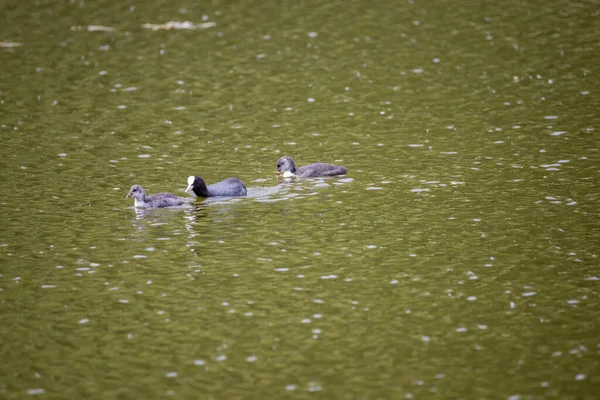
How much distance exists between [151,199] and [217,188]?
1931 millimetres

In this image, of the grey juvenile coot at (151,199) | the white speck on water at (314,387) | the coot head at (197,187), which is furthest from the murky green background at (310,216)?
the grey juvenile coot at (151,199)

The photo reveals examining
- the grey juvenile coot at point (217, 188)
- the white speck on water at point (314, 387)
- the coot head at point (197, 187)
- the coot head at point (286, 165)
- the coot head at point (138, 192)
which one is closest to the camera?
the white speck on water at point (314, 387)

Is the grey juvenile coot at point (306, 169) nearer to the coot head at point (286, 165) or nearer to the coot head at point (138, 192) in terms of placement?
the coot head at point (286, 165)

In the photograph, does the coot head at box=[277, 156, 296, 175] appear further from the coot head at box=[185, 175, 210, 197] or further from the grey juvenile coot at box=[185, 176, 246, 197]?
the coot head at box=[185, 175, 210, 197]

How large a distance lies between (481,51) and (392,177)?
55.8 ft

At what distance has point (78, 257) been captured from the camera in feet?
74.9

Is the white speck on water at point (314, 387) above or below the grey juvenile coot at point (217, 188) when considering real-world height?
below

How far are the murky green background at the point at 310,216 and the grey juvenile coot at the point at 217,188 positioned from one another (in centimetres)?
36

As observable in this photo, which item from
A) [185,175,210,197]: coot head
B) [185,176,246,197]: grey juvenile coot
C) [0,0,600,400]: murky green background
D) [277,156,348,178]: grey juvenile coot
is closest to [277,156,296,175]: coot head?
[277,156,348,178]: grey juvenile coot

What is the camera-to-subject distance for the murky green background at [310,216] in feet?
56.2

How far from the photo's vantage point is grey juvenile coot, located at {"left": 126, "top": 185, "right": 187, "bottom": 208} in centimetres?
2616

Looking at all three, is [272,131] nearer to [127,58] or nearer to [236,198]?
[236,198]

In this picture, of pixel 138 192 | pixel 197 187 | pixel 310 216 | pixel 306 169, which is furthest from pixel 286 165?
pixel 138 192

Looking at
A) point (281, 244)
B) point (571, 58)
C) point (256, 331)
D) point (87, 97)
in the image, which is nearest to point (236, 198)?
point (281, 244)
